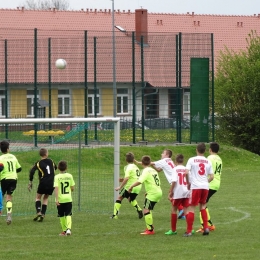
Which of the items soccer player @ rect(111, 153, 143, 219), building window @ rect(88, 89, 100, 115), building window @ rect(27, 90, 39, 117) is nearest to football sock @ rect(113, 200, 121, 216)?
soccer player @ rect(111, 153, 143, 219)

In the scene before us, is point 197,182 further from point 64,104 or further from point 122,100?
point 122,100

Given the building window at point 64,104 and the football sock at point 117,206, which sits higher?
the building window at point 64,104

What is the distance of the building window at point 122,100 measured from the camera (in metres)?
32.5

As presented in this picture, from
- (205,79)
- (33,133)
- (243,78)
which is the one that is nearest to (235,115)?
(243,78)

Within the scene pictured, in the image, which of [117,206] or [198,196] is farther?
[117,206]

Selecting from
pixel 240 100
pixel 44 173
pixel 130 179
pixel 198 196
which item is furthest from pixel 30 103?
pixel 198 196

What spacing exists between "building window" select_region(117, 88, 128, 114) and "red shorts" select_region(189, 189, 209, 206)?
17816 mm

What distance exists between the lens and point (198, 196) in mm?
14609

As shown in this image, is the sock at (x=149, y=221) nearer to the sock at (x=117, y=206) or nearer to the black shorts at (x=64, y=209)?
the black shorts at (x=64, y=209)

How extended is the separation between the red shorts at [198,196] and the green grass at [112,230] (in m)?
0.61

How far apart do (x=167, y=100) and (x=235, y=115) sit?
5489 mm

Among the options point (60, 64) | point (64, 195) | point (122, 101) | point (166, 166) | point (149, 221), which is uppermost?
point (60, 64)

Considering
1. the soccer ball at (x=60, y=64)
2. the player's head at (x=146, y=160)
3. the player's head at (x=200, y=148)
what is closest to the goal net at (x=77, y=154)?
the player's head at (x=146, y=160)

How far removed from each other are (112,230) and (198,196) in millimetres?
2039
